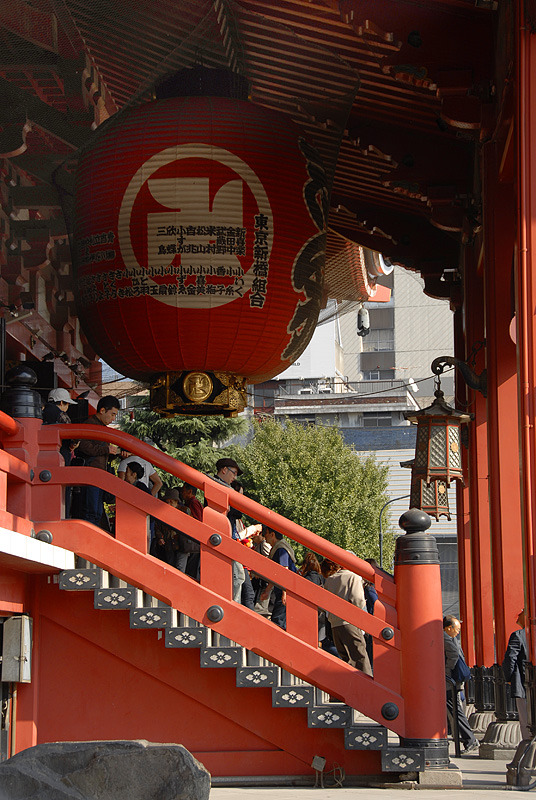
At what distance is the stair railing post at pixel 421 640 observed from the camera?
284 inches

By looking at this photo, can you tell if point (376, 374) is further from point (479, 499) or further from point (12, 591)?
point (12, 591)

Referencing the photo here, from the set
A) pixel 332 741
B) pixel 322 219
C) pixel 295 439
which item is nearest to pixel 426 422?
pixel 322 219

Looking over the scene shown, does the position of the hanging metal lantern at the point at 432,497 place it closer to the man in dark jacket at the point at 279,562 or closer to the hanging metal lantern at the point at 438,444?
the hanging metal lantern at the point at 438,444

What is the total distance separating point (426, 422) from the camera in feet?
30.4

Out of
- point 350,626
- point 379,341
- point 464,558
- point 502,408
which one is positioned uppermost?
point 379,341

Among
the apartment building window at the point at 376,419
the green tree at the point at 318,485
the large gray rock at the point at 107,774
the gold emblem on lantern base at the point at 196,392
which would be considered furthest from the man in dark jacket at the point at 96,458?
the apartment building window at the point at 376,419

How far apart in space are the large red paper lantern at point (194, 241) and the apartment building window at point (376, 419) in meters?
33.6

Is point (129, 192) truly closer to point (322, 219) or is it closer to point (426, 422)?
point (322, 219)

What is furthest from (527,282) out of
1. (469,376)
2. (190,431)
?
(190,431)

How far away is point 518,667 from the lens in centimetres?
845

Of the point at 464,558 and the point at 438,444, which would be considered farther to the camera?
the point at 464,558

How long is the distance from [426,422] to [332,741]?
289cm

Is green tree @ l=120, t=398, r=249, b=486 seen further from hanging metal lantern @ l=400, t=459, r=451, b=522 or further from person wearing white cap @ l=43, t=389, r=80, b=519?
person wearing white cap @ l=43, t=389, r=80, b=519

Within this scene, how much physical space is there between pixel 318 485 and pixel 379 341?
2627 centimetres
